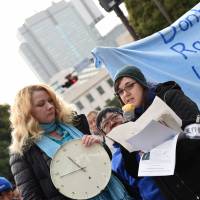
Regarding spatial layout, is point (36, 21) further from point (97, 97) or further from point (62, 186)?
point (62, 186)

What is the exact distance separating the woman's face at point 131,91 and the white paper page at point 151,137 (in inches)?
11.4

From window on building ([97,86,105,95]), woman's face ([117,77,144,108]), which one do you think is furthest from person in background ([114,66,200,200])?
window on building ([97,86,105,95])

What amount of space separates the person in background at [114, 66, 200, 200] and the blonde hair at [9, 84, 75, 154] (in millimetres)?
713

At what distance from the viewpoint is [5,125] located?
28.7 metres

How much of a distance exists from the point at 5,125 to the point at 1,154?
3103mm

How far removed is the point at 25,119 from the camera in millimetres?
3361

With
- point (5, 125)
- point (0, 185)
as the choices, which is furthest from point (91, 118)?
point (5, 125)

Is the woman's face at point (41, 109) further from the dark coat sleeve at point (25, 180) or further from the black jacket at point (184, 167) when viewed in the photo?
the black jacket at point (184, 167)

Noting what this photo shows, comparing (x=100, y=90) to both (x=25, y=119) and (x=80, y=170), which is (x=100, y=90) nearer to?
(x=25, y=119)

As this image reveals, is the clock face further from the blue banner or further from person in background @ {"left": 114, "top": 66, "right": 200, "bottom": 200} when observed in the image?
the blue banner

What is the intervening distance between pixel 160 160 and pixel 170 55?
2928mm

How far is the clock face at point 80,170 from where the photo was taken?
10.4ft

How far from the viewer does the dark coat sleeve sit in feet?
10.4

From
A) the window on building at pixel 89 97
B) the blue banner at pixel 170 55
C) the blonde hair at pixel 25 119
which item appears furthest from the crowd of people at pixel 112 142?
the window on building at pixel 89 97
